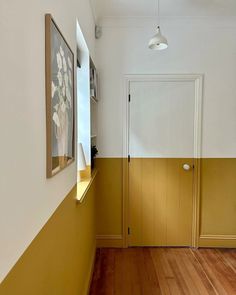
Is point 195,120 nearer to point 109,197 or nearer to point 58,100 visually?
point 109,197

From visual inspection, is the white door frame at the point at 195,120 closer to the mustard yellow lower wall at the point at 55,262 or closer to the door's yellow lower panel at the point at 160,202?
the door's yellow lower panel at the point at 160,202

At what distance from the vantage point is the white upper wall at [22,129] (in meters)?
0.65

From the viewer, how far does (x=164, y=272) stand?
2.58 metres

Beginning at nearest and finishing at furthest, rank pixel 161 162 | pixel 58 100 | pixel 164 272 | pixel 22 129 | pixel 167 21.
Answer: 1. pixel 22 129
2. pixel 58 100
3. pixel 164 272
4. pixel 167 21
5. pixel 161 162

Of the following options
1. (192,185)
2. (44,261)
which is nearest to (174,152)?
(192,185)

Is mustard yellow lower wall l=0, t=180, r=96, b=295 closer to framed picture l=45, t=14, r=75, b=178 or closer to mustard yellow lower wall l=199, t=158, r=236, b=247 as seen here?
framed picture l=45, t=14, r=75, b=178

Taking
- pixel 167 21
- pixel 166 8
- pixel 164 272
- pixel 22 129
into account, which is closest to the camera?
pixel 22 129

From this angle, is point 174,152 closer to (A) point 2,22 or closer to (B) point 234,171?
(B) point 234,171

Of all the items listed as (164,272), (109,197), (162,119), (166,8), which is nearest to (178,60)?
(166,8)

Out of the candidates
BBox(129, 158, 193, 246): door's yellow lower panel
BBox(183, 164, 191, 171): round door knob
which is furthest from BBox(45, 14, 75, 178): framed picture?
BBox(183, 164, 191, 171): round door knob

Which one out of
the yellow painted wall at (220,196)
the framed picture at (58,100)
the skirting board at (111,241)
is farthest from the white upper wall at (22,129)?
the yellow painted wall at (220,196)

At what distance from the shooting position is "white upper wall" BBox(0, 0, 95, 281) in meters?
0.65

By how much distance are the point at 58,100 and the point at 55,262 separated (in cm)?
74

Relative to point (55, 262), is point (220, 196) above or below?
below
